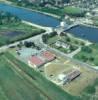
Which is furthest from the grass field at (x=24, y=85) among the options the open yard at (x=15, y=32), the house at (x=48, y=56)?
the open yard at (x=15, y=32)

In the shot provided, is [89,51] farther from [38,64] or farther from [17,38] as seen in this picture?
[17,38]

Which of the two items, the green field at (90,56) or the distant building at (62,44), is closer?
the green field at (90,56)

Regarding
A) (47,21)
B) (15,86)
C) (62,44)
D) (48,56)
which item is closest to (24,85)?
(15,86)

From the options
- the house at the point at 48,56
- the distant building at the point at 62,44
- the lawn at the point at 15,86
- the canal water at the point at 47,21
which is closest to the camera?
the lawn at the point at 15,86

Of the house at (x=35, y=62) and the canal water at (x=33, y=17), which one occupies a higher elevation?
the house at (x=35, y=62)

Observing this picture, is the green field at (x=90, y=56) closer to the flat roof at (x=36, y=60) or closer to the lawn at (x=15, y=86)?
the flat roof at (x=36, y=60)

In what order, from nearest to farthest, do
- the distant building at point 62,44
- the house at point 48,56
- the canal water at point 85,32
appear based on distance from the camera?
the house at point 48,56 < the distant building at point 62,44 < the canal water at point 85,32

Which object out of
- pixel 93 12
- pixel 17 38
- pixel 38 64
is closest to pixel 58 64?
pixel 38 64

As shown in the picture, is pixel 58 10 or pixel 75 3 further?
pixel 75 3
